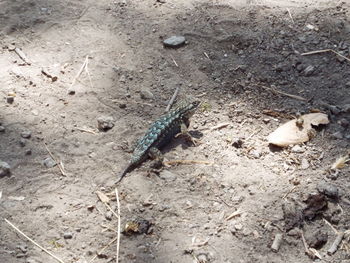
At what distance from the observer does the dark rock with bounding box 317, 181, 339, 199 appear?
377cm

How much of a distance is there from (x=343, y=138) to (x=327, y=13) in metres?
1.82

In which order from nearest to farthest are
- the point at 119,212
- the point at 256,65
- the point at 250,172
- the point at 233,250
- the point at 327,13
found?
the point at 233,250 → the point at 119,212 → the point at 250,172 → the point at 256,65 → the point at 327,13

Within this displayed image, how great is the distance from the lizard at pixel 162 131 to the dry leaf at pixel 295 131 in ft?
2.43

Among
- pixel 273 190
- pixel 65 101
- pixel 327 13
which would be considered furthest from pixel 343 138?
pixel 65 101

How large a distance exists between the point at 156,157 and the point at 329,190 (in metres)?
1.37

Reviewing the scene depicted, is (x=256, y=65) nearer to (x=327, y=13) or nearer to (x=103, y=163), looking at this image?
(x=327, y=13)

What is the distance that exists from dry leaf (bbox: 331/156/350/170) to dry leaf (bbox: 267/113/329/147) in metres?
0.34

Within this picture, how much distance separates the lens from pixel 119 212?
12.5 feet

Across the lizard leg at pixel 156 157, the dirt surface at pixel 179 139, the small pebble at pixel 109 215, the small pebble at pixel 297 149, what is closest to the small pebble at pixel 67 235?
the dirt surface at pixel 179 139

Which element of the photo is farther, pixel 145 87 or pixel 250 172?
pixel 145 87

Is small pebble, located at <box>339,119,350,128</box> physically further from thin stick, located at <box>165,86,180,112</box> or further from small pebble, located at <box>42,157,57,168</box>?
small pebble, located at <box>42,157,57,168</box>

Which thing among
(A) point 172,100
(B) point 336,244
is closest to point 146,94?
(A) point 172,100

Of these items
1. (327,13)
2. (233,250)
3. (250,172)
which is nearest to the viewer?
(233,250)

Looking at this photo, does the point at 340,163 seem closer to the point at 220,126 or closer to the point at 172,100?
the point at 220,126
